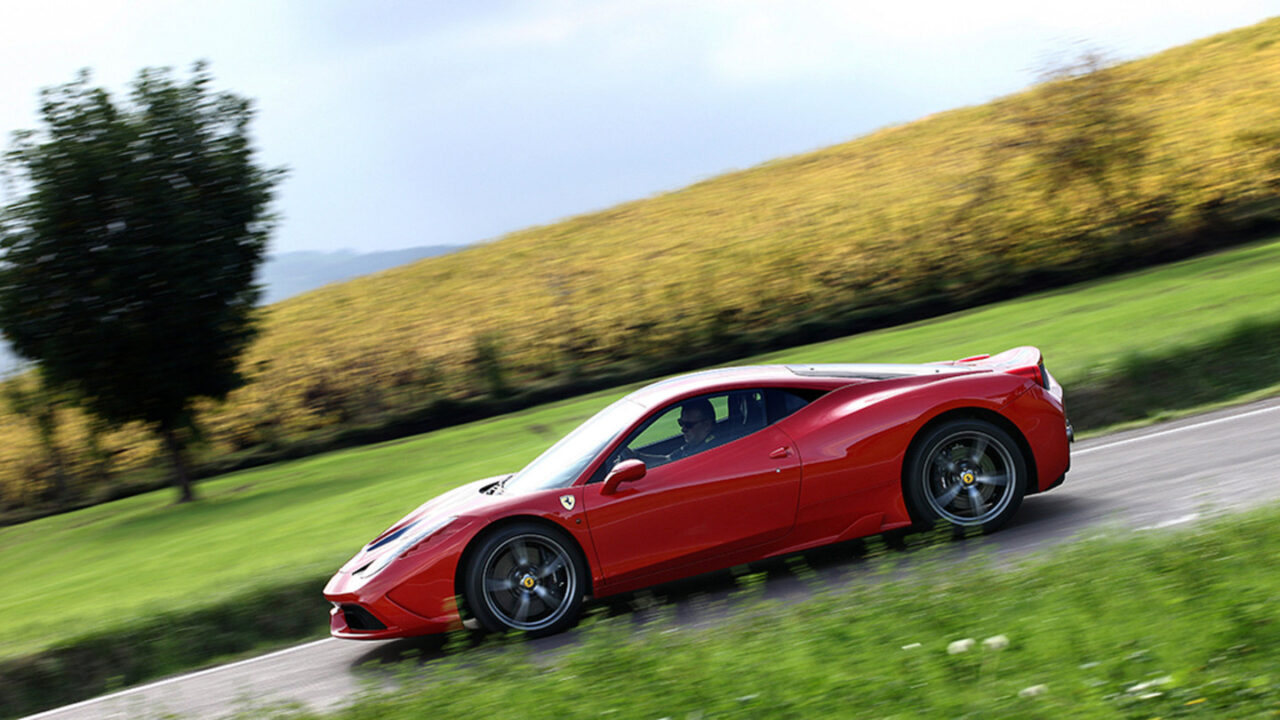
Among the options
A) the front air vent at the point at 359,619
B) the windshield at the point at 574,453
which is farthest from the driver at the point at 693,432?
the front air vent at the point at 359,619

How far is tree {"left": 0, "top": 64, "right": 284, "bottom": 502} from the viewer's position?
622 inches

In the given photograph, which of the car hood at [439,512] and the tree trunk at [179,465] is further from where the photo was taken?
the tree trunk at [179,465]

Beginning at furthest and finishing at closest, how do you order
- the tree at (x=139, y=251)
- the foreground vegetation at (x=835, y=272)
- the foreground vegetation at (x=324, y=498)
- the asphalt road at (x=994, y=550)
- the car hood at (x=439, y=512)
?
the foreground vegetation at (x=835, y=272) → the tree at (x=139, y=251) → the foreground vegetation at (x=324, y=498) → the car hood at (x=439, y=512) → the asphalt road at (x=994, y=550)

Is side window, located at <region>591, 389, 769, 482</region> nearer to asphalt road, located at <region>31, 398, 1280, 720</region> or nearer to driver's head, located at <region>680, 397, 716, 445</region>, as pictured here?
driver's head, located at <region>680, 397, 716, 445</region>

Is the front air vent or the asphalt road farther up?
the front air vent

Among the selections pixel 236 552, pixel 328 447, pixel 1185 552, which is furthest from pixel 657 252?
pixel 1185 552

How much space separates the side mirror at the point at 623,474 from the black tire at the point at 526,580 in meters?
0.38

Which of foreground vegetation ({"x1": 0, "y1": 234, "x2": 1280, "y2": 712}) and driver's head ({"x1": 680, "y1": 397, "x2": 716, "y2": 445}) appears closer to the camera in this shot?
driver's head ({"x1": 680, "y1": 397, "x2": 716, "y2": 445})

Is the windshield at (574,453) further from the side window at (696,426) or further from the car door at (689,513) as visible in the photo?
the car door at (689,513)

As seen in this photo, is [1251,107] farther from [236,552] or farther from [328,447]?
[236,552]

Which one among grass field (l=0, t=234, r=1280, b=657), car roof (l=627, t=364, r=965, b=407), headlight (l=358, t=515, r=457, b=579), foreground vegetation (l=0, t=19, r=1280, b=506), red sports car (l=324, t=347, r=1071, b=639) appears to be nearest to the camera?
red sports car (l=324, t=347, r=1071, b=639)

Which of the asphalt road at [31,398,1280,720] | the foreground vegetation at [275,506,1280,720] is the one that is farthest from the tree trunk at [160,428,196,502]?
the foreground vegetation at [275,506,1280,720]

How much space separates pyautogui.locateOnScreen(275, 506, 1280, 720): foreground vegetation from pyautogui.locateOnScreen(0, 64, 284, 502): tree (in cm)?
1307

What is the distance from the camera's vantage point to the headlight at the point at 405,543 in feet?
20.1
